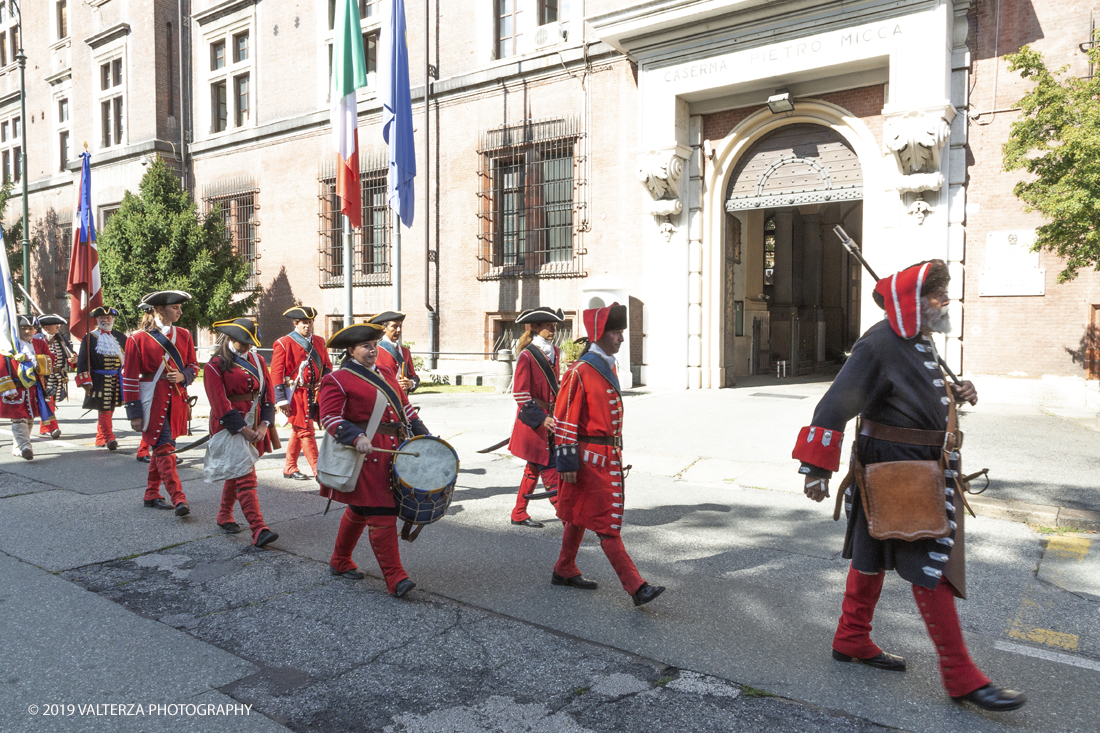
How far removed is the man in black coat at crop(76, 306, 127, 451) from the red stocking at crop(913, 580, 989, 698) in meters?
10.5

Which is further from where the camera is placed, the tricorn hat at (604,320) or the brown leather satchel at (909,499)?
the tricorn hat at (604,320)

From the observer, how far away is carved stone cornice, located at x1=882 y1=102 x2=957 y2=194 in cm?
1262

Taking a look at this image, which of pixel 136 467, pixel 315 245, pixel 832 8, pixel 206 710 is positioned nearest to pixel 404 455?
pixel 206 710

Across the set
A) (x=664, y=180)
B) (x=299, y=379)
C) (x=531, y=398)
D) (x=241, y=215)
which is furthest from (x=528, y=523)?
(x=241, y=215)

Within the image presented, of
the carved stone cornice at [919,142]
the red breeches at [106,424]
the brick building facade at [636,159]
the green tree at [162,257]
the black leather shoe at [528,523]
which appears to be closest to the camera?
the black leather shoe at [528,523]

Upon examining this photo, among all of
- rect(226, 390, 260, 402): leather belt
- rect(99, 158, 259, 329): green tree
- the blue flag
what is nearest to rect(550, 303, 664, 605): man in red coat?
rect(226, 390, 260, 402): leather belt

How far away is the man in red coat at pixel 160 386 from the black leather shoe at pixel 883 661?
5701 millimetres

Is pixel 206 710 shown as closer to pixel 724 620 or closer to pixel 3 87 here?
pixel 724 620

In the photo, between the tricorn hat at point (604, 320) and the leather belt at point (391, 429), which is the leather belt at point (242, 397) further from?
the tricorn hat at point (604, 320)

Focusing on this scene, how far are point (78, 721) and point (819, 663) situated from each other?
3.37 m

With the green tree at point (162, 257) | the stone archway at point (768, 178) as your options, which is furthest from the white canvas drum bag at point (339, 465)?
the green tree at point (162, 257)

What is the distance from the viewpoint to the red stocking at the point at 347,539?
504cm

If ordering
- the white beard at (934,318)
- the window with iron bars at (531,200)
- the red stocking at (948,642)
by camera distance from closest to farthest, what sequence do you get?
the red stocking at (948,642) < the white beard at (934,318) < the window with iron bars at (531,200)

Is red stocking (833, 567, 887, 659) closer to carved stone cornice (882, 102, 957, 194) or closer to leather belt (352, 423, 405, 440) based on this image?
leather belt (352, 423, 405, 440)
